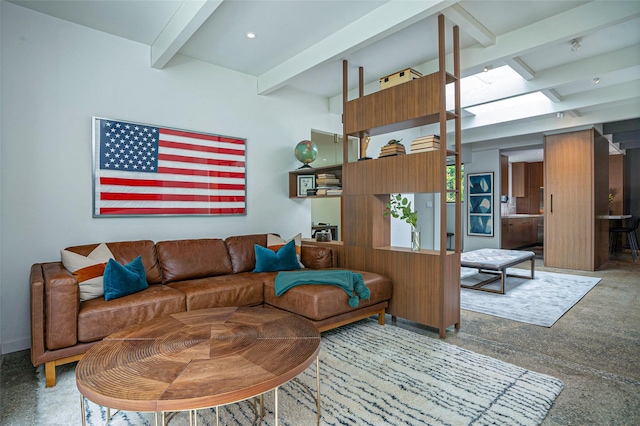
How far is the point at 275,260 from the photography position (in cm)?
366

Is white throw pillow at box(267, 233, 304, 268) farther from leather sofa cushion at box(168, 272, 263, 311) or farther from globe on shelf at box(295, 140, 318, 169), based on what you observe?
globe on shelf at box(295, 140, 318, 169)

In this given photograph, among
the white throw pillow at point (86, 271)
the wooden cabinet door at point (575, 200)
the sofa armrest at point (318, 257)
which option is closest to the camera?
the white throw pillow at point (86, 271)

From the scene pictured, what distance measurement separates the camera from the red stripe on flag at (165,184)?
334 cm

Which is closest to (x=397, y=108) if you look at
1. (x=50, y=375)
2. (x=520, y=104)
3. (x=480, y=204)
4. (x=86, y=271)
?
(x=86, y=271)

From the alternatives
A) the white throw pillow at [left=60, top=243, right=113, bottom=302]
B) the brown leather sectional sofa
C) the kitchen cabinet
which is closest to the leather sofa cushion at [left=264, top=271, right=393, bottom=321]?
the brown leather sectional sofa

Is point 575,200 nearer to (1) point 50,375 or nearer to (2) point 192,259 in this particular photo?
(2) point 192,259

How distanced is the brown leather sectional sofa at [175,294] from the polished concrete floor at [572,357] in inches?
14.4

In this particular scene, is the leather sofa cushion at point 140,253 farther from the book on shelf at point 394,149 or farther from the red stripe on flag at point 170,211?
the book on shelf at point 394,149

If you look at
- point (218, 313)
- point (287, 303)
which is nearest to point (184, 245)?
point (287, 303)

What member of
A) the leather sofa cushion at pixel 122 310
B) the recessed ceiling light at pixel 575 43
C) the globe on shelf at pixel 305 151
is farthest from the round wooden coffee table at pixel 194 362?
the recessed ceiling light at pixel 575 43

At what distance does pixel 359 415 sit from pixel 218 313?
993 mm

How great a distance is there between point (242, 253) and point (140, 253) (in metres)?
1.00

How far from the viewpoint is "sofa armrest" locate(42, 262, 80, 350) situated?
2227 mm

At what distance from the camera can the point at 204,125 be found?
157 inches
